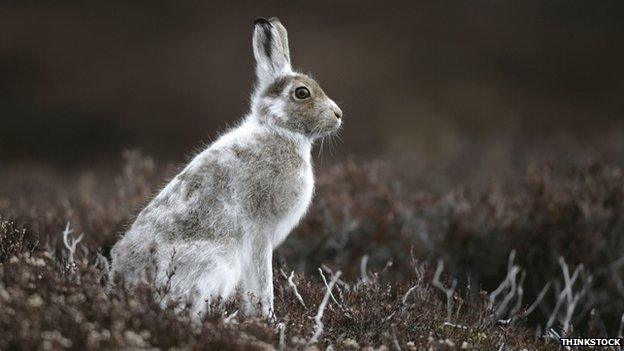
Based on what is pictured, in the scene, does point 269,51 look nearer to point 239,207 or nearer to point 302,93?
point 302,93

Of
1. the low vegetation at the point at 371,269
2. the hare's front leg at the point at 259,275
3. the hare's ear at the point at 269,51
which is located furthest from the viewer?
the hare's ear at the point at 269,51

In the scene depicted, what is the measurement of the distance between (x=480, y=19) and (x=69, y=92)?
8.72 metres

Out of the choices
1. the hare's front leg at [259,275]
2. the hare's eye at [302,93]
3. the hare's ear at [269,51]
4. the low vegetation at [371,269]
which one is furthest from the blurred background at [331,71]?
the hare's front leg at [259,275]

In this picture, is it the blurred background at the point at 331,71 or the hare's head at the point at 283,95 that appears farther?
the blurred background at the point at 331,71

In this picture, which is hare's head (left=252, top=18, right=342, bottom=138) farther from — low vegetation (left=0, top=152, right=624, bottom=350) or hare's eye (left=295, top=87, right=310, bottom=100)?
low vegetation (left=0, top=152, right=624, bottom=350)

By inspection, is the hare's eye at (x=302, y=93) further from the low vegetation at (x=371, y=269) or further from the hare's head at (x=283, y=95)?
the low vegetation at (x=371, y=269)

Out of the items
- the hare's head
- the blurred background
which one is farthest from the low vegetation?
the blurred background

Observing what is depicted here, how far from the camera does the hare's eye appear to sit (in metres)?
4.99

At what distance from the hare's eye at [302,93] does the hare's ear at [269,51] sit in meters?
0.24

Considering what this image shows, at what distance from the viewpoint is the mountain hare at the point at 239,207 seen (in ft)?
13.8

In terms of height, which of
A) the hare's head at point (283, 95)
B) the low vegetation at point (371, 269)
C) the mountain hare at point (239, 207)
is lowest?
the low vegetation at point (371, 269)

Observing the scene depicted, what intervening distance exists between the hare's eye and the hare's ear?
0.24m

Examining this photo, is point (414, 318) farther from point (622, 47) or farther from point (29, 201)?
point (622, 47)

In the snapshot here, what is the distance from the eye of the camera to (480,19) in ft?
52.5
